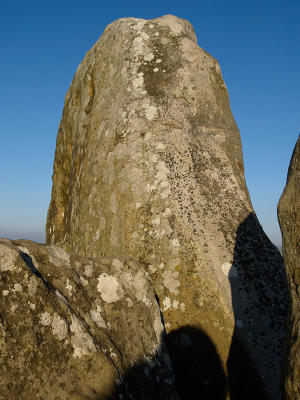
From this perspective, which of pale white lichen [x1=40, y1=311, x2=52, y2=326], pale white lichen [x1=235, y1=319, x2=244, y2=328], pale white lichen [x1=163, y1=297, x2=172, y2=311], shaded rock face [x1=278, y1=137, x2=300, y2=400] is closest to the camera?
shaded rock face [x1=278, y1=137, x2=300, y2=400]

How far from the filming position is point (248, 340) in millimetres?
3609

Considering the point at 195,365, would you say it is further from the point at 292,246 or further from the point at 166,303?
the point at 292,246

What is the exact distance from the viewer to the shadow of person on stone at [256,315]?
11.4 feet

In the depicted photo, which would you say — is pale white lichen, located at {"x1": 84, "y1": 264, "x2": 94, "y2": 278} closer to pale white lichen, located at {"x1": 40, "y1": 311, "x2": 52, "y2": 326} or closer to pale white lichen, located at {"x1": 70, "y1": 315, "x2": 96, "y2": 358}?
pale white lichen, located at {"x1": 70, "y1": 315, "x2": 96, "y2": 358}

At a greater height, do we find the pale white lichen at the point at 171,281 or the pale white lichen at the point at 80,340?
the pale white lichen at the point at 171,281

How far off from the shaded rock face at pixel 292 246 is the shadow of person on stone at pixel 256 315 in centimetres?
107

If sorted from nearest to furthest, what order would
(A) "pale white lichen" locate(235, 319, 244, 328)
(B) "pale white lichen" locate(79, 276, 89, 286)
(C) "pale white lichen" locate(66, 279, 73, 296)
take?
(C) "pale white lichen" locate(66, 279, 73, 296) → (B) "pale white lichen" locate(79, 276, 89, 286) → (A) "pale white lichen" locate(235, 319, 244, 328)

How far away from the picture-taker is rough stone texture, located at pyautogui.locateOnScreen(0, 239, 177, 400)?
2.51 meters

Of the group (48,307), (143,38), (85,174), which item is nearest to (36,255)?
(48,307)

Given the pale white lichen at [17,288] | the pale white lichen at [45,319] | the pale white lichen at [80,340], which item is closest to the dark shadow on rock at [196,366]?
the pale white lichen at [80,340]

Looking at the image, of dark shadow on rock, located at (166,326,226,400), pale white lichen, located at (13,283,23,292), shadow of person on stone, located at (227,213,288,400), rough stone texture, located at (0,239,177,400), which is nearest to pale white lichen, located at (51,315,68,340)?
rough stone texture, located at (0,239,177,400)

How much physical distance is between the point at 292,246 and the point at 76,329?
140cm

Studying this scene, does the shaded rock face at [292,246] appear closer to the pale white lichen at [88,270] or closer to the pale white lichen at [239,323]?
the pale white lichen at [239,323]

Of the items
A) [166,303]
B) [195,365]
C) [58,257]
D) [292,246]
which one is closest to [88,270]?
[58,257]
